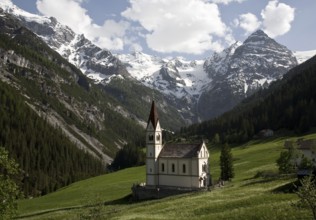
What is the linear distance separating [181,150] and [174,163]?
11.4 feet

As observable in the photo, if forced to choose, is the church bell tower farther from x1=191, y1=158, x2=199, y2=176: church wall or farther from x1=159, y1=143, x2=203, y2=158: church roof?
x1=191, y1=158, x2=199, y2=176: church wall

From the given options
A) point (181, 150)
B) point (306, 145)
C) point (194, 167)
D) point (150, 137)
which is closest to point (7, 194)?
point (194, 167)

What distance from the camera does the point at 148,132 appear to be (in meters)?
103

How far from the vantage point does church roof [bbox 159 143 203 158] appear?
3750 inches

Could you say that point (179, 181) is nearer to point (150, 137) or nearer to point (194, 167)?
point (194, 167)

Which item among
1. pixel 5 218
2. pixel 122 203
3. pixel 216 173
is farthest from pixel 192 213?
pixel 216 173

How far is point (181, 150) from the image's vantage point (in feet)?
320

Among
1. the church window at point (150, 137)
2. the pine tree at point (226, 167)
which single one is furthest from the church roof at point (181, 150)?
the pine tree at point (226, 167)

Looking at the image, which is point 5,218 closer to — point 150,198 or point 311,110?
point 150,198

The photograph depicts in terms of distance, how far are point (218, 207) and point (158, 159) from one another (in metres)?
45.5

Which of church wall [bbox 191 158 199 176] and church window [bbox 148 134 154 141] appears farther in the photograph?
church window [bbox 148 134 154 141]

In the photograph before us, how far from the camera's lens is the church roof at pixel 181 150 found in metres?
95.2

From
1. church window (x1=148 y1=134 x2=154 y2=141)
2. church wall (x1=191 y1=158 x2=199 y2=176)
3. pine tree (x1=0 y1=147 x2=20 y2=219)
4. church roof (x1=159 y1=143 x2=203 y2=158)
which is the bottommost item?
pine tree (x1=0 y1=147 x2=20 y2=219)

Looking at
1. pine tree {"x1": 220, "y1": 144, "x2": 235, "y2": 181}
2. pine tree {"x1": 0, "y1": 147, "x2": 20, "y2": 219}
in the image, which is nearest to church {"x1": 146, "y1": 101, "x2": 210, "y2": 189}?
pine tree {"x1": 220, "y1": 144, "x2": 235, "y2": 181}
